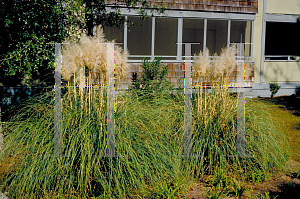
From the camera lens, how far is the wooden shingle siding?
41.2 feet

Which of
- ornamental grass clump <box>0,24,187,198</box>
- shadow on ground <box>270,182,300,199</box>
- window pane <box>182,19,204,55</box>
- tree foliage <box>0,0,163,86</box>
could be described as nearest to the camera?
ornamental grass clump <box>0,24,187,198</box>

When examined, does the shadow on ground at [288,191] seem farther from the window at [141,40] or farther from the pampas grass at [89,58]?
the window at [141,40]

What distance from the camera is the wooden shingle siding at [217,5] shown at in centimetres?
1255

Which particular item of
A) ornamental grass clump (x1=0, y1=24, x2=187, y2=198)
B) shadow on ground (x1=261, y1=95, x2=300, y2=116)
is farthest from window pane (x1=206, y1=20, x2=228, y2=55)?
ornamental grass clump (x1=0, y1=24, x2=187, y2=198)

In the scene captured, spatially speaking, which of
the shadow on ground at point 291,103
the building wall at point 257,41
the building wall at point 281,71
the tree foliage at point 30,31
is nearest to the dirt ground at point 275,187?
the tree foliage at point 30,31

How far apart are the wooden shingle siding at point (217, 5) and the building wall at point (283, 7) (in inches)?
41.2

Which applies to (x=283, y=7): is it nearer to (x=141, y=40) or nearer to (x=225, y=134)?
(x=141, y=40)

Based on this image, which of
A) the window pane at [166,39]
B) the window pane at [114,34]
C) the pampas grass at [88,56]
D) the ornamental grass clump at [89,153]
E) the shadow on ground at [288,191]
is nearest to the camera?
the ornamental grass clump at [89,153]

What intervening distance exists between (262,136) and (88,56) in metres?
2.93

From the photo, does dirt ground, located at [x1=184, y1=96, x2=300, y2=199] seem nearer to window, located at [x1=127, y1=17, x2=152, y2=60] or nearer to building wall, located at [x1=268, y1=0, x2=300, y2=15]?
building wall, located at [x1=268, y1=0, x2=300, y2=15]

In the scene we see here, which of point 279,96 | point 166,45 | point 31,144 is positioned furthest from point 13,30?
point 166,45

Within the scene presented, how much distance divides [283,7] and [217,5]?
11.2ft

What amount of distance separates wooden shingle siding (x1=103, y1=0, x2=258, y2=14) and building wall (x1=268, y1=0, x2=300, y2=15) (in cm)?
105

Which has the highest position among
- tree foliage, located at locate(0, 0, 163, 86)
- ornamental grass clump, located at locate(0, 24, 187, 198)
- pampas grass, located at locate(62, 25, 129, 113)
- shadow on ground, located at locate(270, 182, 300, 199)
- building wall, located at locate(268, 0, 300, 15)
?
building wall, located at locate(268, 0, 300, 15)
